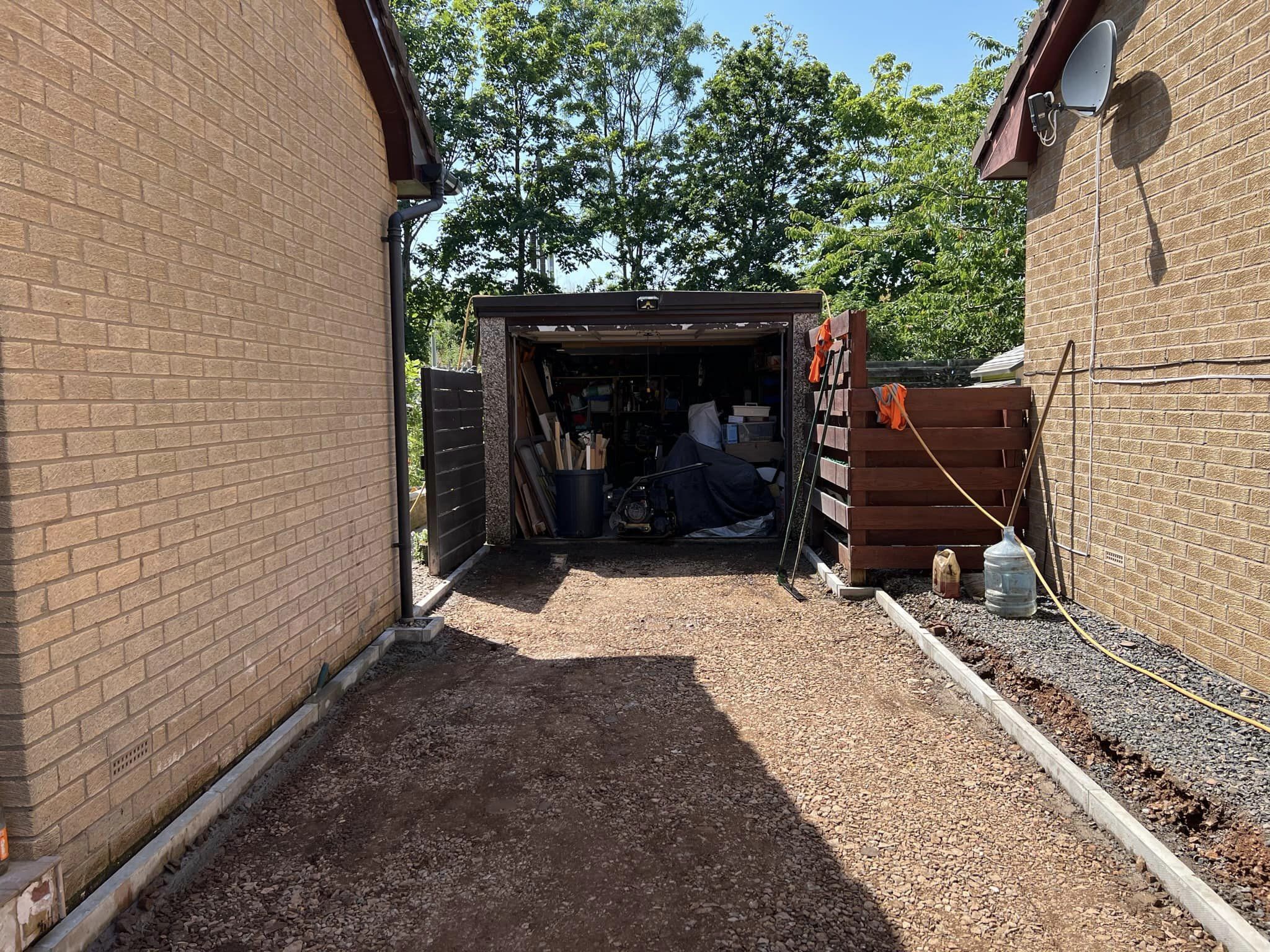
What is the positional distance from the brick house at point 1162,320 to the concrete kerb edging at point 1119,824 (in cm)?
124

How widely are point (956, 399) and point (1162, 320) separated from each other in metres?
1.99

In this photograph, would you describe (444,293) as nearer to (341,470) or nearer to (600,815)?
(341,470)

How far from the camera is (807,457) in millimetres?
9070

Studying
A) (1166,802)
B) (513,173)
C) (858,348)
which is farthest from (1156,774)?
(513,173)

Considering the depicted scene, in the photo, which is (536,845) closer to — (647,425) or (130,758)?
(130,758)

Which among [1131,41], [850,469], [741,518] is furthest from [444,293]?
[1131,41]

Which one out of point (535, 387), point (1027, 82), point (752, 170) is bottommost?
point (535, 387)

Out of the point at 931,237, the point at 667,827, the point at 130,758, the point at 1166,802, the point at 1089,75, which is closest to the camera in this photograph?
the point at 130,758

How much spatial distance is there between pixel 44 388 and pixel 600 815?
263 centimetres

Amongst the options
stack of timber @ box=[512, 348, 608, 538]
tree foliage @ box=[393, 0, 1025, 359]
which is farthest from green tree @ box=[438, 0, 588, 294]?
stack of timber @ box=[512, 348, 608, 538]

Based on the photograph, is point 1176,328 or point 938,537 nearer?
point 1176,328

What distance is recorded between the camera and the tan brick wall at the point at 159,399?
2582mm

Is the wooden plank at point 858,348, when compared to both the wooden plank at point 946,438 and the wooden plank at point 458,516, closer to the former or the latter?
the wooden plank at point 946,438

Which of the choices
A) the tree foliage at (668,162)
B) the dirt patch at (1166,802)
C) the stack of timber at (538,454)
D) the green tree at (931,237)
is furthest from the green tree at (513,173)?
the dirt patch at (1166,802)
